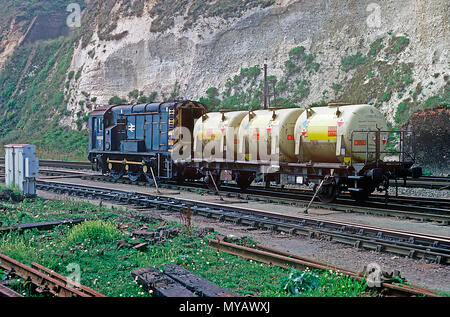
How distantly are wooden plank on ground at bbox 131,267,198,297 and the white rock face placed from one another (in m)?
27.5

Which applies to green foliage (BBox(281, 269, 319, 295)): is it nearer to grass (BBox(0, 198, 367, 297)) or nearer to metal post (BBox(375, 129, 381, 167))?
grass (BBox(0, 198, 367, 297))

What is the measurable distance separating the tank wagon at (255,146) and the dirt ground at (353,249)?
1.70 meters

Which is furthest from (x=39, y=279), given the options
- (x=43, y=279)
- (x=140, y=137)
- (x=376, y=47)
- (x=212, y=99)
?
(x=212, y=99)

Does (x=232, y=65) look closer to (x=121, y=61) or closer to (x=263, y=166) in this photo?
(x=121, y=61)

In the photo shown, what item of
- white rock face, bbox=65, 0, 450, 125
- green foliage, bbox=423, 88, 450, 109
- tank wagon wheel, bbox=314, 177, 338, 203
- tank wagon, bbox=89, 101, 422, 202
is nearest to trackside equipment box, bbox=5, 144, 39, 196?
tank wagon, bbox=89, 101, 422, 202

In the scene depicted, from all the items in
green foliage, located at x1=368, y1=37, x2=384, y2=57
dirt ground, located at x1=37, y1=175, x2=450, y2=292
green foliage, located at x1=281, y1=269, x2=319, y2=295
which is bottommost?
dirt ground, located at x1=37, y1=175, x2=450, y2=292

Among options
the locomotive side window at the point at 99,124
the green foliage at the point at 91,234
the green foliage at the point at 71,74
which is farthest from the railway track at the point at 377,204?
the green foliage at the point at 71,74

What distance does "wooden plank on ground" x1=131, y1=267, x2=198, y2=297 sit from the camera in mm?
5910

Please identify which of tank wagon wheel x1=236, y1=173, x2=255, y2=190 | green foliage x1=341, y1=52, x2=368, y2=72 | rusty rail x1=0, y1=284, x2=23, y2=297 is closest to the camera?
rusty rail x1=0, y1=284, x2=23, y2=297

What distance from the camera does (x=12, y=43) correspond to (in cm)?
6850

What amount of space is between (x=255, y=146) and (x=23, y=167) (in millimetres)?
8876

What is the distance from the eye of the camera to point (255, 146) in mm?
17266

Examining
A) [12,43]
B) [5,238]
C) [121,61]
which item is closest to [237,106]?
[121,61]
